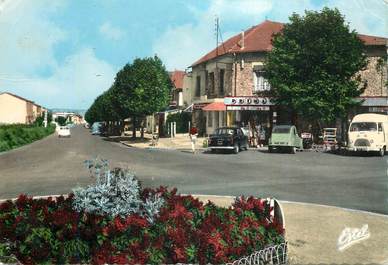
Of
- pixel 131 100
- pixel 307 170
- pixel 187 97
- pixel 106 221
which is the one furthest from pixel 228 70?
pixel 106 221

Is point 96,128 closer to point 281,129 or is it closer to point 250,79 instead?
point 250,79

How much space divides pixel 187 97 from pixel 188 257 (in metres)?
11.5

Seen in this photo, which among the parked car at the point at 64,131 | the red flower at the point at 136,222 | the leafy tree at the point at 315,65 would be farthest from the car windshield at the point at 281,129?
the parked car at the point at 64,131

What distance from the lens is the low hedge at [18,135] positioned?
7.25 metres

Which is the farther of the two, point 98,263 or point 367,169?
point 367,169

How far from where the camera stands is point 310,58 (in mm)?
8820

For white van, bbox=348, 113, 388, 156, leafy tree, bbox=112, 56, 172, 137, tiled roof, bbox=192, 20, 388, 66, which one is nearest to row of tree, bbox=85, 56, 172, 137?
leafy tree, bbox=112, 56, 172, 137

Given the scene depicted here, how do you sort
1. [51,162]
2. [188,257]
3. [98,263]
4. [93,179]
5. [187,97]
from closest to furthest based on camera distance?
1. [98,263]
2. [188,257]
3. [93,179]
4. [51,162]
5. [187,97]

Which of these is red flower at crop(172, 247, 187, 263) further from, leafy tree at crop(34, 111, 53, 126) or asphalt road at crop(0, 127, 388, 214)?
leafy tree at crop(34, 111, 53, 126)

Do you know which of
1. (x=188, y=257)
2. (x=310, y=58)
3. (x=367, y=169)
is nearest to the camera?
(x=188, y=257)

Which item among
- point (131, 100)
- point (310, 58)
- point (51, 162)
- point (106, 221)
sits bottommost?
point (106, 221)

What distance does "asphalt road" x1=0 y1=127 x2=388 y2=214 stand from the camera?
7.24m

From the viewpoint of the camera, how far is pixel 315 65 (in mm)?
8977

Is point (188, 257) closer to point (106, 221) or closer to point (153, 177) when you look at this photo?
point (106, 221)
